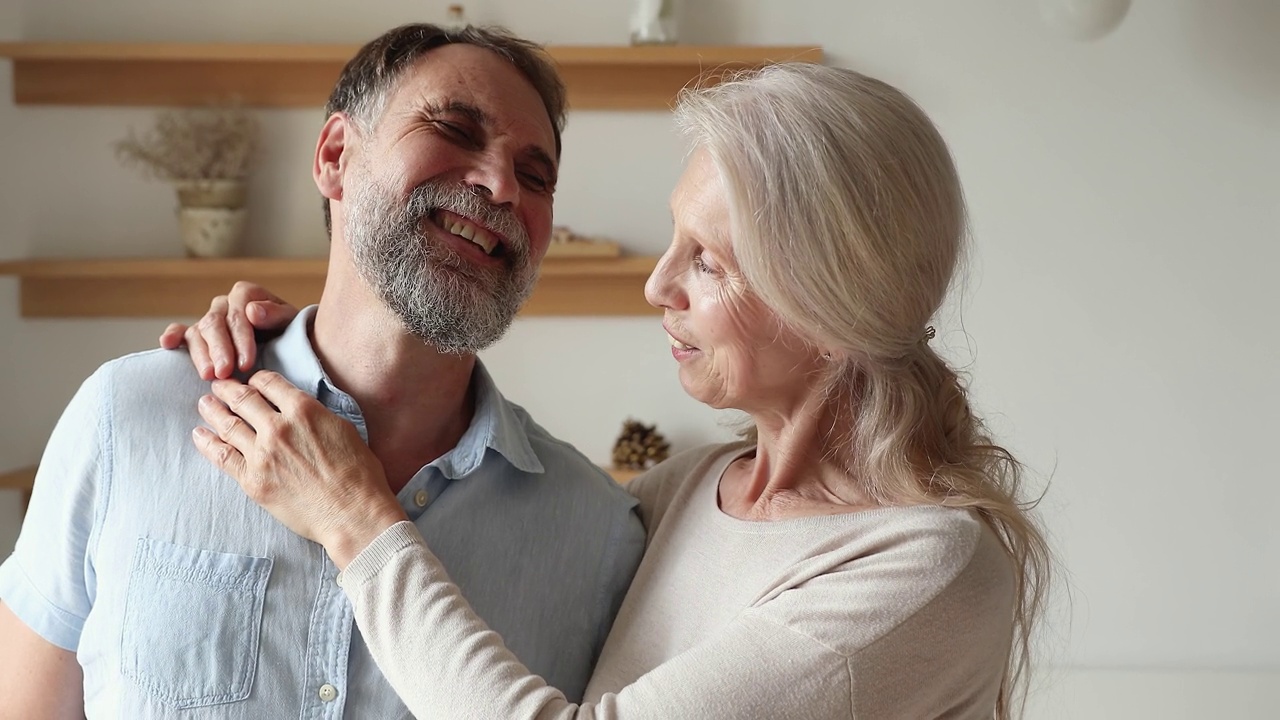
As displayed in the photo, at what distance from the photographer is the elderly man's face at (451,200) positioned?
4.68 feet

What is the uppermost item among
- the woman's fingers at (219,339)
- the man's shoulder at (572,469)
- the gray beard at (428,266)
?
the gray beard at (428,266)

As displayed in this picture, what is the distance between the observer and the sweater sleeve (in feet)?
3.64

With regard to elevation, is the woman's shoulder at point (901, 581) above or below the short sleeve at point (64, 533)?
above

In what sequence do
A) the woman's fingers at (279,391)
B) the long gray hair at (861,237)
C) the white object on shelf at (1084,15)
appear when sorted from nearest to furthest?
the long gray hair at (861,237), the woman's fingers at (279,391), the white object on shelf at (1084,15)

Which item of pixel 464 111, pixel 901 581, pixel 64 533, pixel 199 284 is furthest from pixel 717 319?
pixel 199 284

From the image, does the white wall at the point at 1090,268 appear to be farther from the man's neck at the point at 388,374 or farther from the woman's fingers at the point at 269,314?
the man's neck at the point at 388,374

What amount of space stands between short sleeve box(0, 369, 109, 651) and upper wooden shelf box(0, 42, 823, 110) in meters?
1.85

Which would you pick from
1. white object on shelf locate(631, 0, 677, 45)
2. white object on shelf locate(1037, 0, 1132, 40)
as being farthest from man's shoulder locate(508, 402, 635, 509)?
white object on shelf locate(1037, 0, 1132, 40)

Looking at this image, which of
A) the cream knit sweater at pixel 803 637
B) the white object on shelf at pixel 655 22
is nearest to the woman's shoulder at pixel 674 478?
the cream knit sweater at pixel 803 637

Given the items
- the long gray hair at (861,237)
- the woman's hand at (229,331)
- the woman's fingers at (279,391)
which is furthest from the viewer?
the woman's hand at (229,331)

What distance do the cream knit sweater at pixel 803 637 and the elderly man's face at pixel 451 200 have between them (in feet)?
1.09

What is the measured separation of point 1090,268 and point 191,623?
108 inches

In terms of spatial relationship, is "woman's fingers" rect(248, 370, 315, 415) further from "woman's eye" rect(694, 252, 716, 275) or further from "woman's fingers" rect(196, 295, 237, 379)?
"woman's eye" rect(694, 252, 716, 275)

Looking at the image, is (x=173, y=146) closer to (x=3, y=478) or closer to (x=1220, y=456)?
(x=3, y=478)
